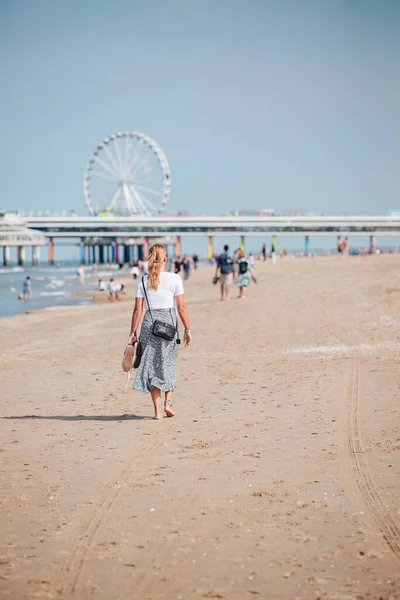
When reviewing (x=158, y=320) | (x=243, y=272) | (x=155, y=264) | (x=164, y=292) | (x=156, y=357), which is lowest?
(x=243, y=272)

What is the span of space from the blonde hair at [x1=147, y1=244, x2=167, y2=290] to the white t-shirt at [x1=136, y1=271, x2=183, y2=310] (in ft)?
0.16

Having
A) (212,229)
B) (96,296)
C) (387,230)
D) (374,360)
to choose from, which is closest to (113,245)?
(212,229)

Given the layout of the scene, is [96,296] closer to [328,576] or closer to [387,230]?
[328,576]

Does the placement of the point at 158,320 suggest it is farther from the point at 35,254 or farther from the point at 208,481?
the point at 35,254

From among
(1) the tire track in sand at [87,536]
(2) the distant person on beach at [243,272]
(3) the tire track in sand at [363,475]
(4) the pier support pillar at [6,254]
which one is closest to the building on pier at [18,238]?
Answer: (4) the pier support pillar at [6,254]

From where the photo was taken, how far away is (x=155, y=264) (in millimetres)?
6867

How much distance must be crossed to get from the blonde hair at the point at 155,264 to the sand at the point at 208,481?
3.73 feet

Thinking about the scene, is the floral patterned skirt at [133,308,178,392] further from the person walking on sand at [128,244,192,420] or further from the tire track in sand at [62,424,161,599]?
the tire track in sand at [62,424,161,599]

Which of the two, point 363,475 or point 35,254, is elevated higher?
point 363,475

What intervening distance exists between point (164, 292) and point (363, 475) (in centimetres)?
241

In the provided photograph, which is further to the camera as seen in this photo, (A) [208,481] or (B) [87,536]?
(A) [208,481]

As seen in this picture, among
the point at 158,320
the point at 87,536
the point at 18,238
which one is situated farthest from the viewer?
the point at 18,238

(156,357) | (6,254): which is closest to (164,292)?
(156,357)

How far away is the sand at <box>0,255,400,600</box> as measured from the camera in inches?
146
